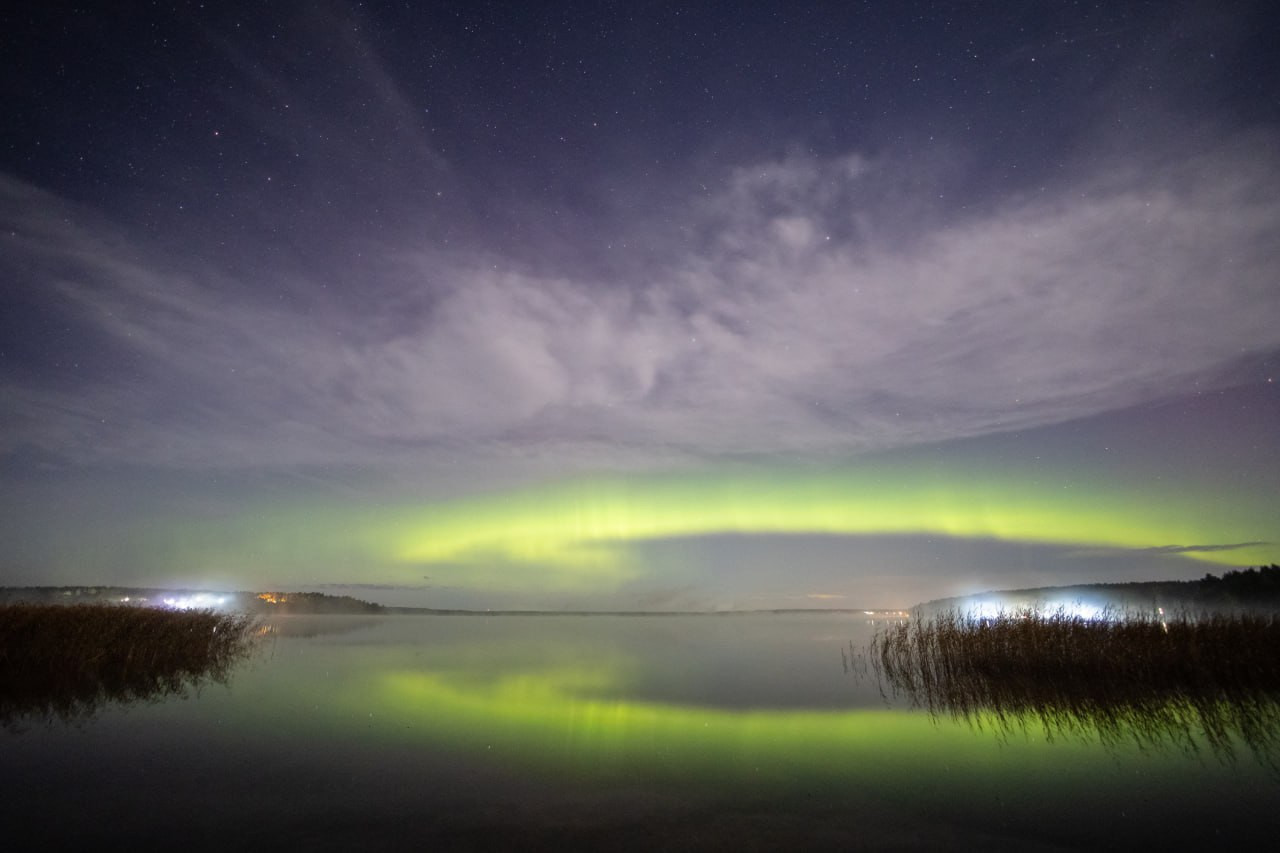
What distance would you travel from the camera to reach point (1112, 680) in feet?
59.5

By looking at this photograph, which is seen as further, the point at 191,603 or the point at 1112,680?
the point at 191,603

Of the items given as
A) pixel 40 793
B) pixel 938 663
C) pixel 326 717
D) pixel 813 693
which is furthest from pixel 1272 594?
pixel 40 793

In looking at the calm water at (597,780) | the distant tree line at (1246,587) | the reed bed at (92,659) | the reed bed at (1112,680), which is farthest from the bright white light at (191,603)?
the distant tree line at (1246,587)

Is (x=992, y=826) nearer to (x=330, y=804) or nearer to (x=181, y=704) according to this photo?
(x=330, y=804)

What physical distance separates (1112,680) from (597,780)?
1644 cm

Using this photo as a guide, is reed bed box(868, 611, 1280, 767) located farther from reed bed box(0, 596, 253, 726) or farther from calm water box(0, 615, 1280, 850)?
reed bed box(0, 596, 253, 726)

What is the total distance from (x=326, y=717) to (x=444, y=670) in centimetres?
1169

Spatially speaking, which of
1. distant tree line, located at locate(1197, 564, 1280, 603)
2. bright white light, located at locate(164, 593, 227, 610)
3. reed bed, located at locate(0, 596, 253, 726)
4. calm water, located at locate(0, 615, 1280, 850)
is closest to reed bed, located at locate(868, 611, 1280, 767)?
calm water, located at locate(0, 615, 1280, 850)

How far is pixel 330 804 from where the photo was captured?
8.45 m

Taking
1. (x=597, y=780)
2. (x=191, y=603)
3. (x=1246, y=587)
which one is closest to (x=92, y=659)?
(x=597, y=780)

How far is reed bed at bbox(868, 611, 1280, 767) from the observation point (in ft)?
43.4

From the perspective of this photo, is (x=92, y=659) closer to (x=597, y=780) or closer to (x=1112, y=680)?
(x=597, y=780)

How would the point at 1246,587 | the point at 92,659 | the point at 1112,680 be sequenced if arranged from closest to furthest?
the point at 1112,680 < the point at 92,659 < the point at 1246,587

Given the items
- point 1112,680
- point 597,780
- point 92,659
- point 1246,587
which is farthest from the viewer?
point 1246,587
